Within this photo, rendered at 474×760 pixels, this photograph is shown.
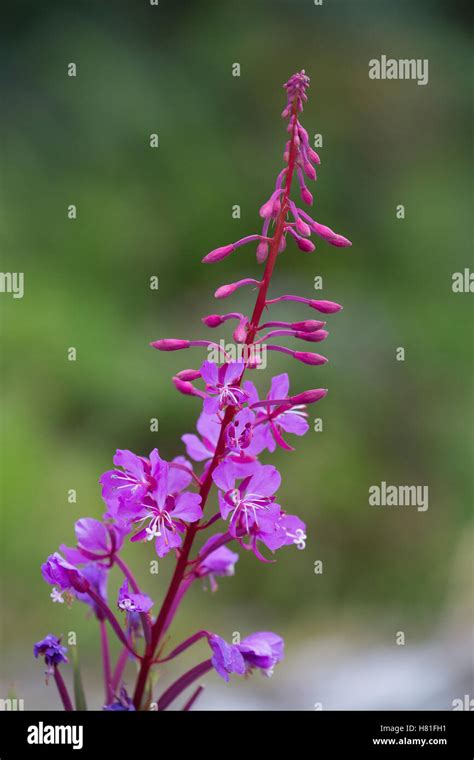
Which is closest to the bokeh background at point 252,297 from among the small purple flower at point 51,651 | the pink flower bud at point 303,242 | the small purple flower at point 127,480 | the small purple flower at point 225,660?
the small purple flower at point 51,651

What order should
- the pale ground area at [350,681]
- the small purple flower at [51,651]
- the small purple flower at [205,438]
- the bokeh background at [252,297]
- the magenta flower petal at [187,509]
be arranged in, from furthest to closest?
the bokeh background at [252,297]
the pale ground area at [350,681]
the small purple flower at [205,438]
the small purple flower at [51,651]
the magenta flower petal at [187,509]

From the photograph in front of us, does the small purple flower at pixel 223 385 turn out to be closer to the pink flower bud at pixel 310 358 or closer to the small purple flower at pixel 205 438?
the pink flower bud at pixel 310 358

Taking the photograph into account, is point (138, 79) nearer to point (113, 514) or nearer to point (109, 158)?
point (109, 158)

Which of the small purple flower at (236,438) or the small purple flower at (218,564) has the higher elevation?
the small purple flower at (236,438)

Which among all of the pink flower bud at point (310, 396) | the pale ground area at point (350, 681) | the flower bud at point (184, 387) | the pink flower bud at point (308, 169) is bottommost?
the pale ground area at point (350, 681)

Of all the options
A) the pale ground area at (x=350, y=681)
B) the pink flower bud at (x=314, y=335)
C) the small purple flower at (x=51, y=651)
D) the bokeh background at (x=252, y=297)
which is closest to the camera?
the pink flower bud at (x=314, y=335)

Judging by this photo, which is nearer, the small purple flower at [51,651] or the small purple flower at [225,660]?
the small purple flower at [225,660]

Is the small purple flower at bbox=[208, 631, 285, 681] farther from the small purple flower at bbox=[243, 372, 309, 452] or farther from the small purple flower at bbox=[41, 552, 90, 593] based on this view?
the small purple flower at bbox=[243, 372, 309, 452]
